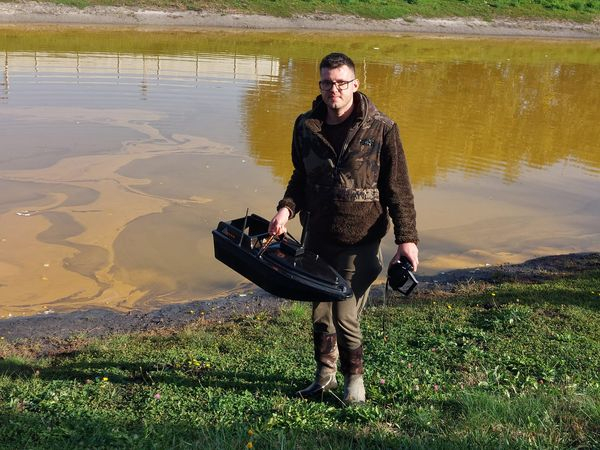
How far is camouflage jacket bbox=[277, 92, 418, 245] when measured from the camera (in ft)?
13.6

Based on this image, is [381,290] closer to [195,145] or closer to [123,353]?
[123,353]

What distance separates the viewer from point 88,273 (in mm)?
8125

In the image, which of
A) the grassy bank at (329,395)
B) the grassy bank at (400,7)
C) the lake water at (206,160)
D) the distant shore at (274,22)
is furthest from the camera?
the grassy bank at (400,7)

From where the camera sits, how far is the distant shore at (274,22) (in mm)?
33969

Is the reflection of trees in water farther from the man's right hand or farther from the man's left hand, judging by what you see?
the man's left hand

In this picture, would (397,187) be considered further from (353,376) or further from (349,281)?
(353,376)

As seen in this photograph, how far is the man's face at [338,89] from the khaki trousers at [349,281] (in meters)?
0.79

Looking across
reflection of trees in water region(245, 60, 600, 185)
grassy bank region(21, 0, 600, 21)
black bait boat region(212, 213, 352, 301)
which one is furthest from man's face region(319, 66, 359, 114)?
grassy bank region(21, 0, 600, 21)

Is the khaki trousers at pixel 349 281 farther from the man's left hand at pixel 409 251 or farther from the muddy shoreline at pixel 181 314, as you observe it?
the muddy shoreline at pixel 181 314

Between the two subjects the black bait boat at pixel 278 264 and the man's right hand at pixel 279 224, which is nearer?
the black bait boat at pixel 278 264

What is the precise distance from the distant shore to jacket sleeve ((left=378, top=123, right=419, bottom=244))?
32246 millimetres

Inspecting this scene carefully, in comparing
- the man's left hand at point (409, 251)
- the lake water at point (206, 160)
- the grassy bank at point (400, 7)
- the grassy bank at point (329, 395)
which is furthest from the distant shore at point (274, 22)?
the man's left hand at point (409, 251)

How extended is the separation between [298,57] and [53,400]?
2446 centimetres

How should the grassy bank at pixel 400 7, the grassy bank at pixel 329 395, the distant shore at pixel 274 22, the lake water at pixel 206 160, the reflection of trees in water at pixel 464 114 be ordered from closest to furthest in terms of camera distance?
1. the grassy bank at pixel 329 395
2. the lake water at pixel 206 160
3. the reflection of trees in water at pixel 464 114
4. the distant shore at pixel 274 22
5. the grassy bank at pixel 400 7
